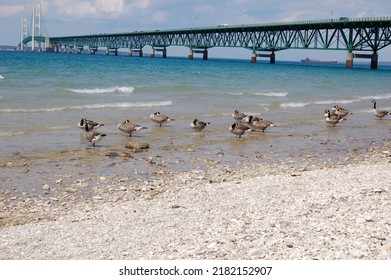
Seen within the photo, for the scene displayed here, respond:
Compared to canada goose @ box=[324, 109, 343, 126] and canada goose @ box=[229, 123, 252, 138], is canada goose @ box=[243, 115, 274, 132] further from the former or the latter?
canada goose @ box=[324, 109, 343, 126]

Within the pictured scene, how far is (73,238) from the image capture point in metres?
6.52

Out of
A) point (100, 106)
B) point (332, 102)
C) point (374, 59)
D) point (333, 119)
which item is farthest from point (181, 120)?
point (374, 59)

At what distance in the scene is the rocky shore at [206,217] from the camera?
5711mm

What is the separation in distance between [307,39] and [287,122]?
80.1 metres

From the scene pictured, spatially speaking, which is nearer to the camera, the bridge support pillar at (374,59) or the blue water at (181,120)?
the blue water at (181,120)

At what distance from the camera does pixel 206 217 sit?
7105mm

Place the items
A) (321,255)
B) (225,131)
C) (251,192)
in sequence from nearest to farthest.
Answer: (321,255) → (251,192) → (225,131)

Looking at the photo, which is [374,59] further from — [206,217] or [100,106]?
[206,217]

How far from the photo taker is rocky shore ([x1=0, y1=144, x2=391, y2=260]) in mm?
5711

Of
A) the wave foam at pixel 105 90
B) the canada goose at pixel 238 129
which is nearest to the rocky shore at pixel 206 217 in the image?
the canada goose at pixel 238 129

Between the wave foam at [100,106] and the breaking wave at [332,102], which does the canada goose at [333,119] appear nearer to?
the breaking wave at [332,102]

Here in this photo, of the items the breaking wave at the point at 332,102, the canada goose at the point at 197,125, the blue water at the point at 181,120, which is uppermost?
the canada goose at the point at 197,125
